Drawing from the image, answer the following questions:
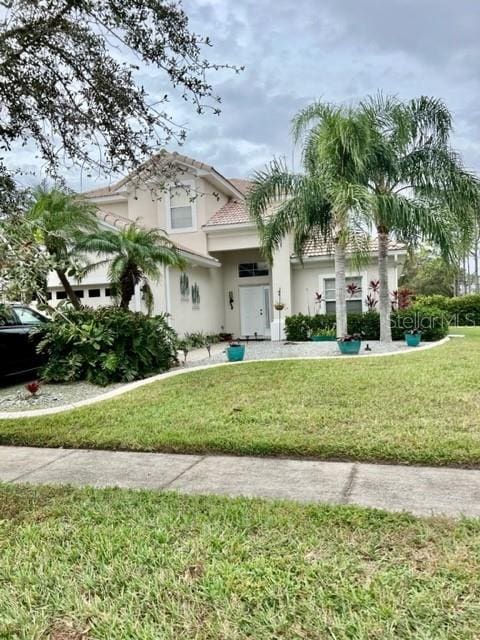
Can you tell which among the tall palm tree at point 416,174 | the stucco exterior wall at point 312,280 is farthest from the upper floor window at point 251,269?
the tall palm tree at point 416,174

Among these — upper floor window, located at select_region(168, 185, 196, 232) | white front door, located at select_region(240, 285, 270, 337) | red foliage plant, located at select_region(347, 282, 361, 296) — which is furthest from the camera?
white front door, located at select_region(240, 285, 270, 337)

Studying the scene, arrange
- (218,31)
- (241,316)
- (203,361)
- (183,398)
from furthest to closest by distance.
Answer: (241,316) < (203,361) < (183,398) < (218,31)

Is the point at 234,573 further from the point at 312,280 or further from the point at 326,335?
the point at 312,280

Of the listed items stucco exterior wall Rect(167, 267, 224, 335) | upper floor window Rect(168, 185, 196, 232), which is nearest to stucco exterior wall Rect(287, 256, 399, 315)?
stucco exterior wall Rect(167, 267, 224, 335)

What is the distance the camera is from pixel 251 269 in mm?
20328

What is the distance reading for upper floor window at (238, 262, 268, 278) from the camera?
20016 mm

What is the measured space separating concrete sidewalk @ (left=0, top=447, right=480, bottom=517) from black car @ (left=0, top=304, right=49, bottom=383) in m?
4.72

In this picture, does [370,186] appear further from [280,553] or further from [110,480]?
[280,553]

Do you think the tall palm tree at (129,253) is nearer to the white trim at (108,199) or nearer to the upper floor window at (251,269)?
the white trim at (108,199)

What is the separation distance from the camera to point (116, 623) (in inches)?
97.3

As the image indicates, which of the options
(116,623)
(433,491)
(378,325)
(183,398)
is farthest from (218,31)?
(378,325)

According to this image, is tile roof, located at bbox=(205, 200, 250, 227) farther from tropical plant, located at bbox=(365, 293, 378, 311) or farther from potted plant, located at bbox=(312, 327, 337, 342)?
tropical plant, located at bbox=(365, 293, 378, 311)

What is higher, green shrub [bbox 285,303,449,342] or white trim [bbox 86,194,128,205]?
white trim [bbox 86,194,128,205]

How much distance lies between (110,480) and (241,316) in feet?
51.8
